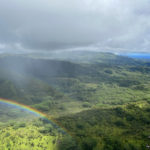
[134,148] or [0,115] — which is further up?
[134,148]

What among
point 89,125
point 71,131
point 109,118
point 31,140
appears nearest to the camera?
point 31,140

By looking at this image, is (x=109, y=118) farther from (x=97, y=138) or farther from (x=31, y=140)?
(x=31, y=140)

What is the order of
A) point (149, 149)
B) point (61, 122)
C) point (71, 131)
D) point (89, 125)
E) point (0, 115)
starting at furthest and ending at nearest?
point (0, 115)
point (61, 122)
point (89, 125)
point (71, 131)
point (149, 149)

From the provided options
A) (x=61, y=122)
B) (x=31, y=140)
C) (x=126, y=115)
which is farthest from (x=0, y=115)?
(x=126, y=115)

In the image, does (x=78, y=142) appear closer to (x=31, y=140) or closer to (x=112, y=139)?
(x=112, y=139)

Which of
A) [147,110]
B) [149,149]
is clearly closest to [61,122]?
[149,149]

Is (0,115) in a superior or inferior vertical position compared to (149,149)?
inferior

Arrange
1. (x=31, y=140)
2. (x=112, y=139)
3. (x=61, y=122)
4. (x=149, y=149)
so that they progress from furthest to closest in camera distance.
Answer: (x=61, y=122) → (x=31, y=140) → (x=112, y=139) → (x=149, y=149)

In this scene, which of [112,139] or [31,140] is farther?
[31,140]

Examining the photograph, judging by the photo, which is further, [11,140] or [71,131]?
[71,131]
